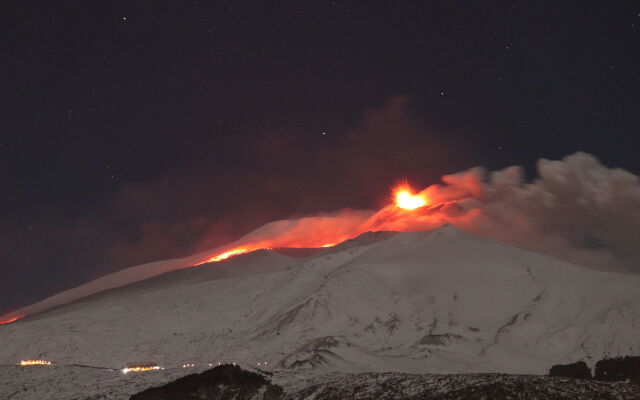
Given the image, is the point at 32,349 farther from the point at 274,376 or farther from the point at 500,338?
the point at 274,376

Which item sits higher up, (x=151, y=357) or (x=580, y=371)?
(x=151, y=357)

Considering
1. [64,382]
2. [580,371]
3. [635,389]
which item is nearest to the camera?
[635,389]

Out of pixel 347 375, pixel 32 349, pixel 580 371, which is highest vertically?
pixel 32 349

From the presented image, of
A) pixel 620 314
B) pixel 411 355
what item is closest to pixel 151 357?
pixel 411 355

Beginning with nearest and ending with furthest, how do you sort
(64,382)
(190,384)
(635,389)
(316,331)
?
(635,389) < (190,384) < (64,382) < (316,331)

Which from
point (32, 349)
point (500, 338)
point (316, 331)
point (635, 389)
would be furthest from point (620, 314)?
point (635, 389)

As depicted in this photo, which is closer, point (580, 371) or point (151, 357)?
point (580, 371)

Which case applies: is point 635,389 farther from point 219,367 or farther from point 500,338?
point 500,338
